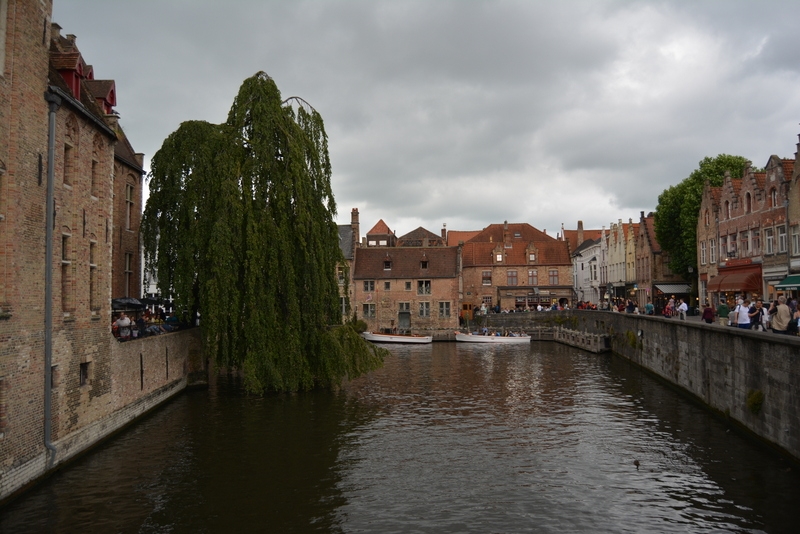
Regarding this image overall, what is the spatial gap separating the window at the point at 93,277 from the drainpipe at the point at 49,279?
8.81ft

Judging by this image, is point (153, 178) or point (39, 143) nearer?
point (39, 143)

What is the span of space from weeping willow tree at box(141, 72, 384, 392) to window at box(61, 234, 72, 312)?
19.7ft

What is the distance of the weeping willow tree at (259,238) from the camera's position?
20734 millimetres

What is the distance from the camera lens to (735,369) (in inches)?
698

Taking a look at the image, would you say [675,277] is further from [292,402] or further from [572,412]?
[292,402]

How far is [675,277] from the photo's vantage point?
2128 inches

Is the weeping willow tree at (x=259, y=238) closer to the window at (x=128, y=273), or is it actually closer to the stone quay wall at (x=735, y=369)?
the window at (x=128, y=273)

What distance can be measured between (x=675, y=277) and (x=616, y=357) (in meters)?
19.2

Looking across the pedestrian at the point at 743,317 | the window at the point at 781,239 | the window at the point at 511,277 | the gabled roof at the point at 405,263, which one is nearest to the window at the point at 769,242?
the window at the point at 781,239

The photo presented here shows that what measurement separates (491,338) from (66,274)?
131 feet

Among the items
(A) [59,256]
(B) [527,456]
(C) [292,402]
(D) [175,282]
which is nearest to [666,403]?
(B) [527,456]

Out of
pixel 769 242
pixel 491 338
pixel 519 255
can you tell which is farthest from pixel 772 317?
pixel 519 255

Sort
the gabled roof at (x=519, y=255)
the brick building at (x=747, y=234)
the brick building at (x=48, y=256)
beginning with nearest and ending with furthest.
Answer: the brick building at (x=48, y=256), the brick building at (x=747, y=234), the gabled roof at (x=519, y=255)

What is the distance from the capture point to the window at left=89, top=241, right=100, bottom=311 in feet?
52.0
